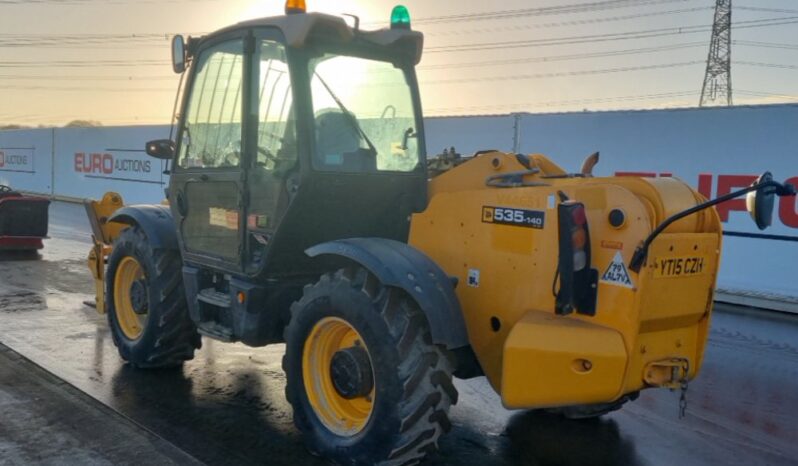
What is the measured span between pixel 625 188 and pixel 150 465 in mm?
2946

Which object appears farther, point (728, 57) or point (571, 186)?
point (728, 57)

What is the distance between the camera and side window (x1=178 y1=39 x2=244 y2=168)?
5.10m

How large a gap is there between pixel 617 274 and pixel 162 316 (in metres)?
3.51

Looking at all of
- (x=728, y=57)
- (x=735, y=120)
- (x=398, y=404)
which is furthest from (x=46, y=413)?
(x=728, y=57)

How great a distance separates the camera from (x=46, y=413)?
4922mm

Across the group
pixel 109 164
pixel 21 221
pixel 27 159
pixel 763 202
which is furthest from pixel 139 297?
pixel 27 159

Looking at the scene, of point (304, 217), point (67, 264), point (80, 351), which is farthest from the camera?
point (67, 264)

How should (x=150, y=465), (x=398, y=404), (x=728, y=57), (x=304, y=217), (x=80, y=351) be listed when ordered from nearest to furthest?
(x=398, y=404), (x=150, y=465), (x=304, y=217), (x=80, y=351), (x=728, y=57)

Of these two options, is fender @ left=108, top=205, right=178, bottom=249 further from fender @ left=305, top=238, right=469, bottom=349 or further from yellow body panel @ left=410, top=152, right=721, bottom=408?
yellow body panel @ left=410, top=152, right=721, bottom=408

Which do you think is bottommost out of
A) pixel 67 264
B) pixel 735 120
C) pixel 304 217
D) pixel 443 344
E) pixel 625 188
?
pixel 67 264

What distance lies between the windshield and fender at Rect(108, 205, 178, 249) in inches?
72.8

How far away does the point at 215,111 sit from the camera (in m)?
5.34

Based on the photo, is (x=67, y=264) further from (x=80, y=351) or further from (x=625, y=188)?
(x=625, y=188)

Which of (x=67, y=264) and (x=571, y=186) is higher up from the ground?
(x=571, y=186)
